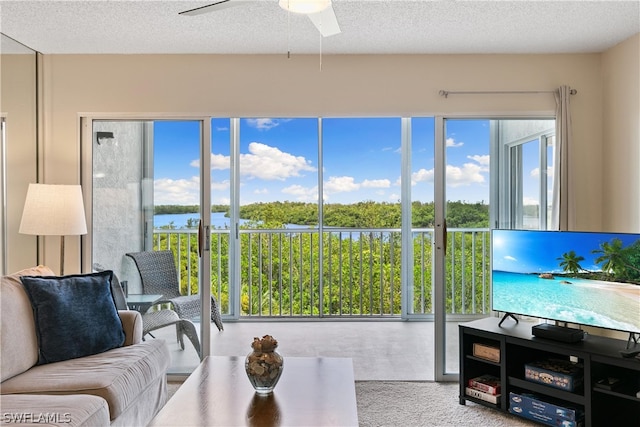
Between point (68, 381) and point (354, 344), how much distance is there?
282 centimetres

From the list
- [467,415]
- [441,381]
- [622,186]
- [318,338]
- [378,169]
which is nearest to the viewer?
[467,415]

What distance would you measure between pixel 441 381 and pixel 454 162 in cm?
166

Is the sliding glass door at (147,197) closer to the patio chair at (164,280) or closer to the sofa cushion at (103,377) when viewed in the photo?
the patio chair at (164,280)

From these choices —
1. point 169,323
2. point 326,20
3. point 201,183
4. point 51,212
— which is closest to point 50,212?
point 51,212

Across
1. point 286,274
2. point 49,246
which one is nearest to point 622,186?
point 286,274

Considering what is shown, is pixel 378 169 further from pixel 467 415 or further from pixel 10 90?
pixel 10 90

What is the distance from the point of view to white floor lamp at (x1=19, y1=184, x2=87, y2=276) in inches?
123

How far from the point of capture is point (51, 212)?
10.3 ft

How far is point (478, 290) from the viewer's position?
3.62 m

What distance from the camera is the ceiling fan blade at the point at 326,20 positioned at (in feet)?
6.63

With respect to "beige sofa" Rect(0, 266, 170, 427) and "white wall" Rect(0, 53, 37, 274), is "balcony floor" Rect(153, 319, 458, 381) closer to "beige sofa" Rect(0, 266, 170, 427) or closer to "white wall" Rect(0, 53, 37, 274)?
"beige sofa" Rect(0, 266, 170, 427)

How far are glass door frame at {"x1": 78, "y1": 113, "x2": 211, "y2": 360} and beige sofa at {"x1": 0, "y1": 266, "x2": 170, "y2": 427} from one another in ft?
2.62

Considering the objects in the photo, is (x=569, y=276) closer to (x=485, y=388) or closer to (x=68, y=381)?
(x=485, y=388)

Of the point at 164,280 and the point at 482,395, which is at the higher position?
the point at 164,280
